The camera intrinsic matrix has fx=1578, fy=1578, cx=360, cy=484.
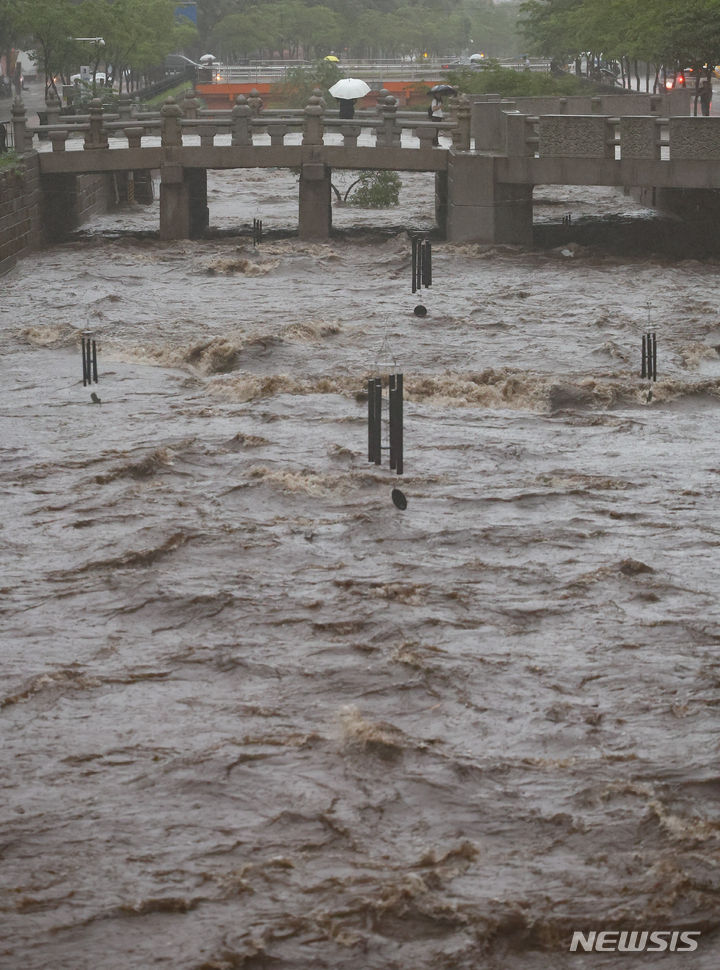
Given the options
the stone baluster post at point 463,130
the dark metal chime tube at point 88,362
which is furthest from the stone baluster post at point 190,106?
the dark metal chime tube at point 88,362

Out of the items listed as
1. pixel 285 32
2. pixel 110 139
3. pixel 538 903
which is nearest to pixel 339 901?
pixel 538 903

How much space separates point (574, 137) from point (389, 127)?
230 inches

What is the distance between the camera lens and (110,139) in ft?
146

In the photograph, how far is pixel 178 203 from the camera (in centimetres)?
3994

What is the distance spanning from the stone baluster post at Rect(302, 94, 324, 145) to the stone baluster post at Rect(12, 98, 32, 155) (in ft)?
22.7

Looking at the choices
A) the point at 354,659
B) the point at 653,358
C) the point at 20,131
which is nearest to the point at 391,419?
the point at 354,659

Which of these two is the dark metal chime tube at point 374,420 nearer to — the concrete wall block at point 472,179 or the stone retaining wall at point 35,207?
the stone retaining wall at point 35,207

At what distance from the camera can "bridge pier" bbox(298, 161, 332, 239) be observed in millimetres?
39531

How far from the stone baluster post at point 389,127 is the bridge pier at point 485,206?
7.29 feet

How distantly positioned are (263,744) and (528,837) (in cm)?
230

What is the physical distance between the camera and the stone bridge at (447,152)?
34.6 meters

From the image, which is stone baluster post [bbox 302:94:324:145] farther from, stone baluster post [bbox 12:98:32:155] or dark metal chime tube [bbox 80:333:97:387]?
dark metal chime tube [bbox 80:333:97:387]

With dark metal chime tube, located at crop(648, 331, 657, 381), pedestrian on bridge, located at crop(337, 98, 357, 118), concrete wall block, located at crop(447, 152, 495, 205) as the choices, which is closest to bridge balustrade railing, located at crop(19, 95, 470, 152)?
pedestrian on bridge, located at crop(337, 98, 357, 118)

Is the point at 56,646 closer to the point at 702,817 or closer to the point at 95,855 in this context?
the point at 95,855
